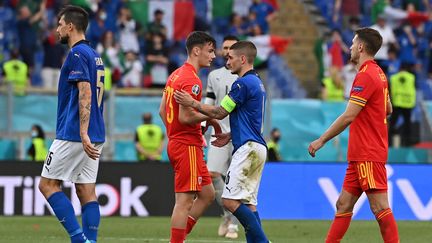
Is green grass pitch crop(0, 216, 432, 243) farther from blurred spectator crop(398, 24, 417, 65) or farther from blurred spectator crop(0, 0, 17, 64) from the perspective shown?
blurred spectator crop(398, 24, 417, 65)

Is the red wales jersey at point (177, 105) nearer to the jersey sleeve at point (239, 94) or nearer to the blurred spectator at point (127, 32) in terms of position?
the jersey sleeve at point (239, 94)

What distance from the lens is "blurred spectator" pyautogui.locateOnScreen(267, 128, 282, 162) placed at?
2172 cm

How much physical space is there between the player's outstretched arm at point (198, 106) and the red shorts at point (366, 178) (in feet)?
4.52

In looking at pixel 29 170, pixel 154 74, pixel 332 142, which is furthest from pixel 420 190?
pixel 154 74

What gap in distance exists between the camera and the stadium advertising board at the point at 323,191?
1877 centimetres

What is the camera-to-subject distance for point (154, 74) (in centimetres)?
2512

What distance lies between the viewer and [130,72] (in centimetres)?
2488

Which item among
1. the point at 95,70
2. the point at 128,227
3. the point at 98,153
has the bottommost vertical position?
the point at 128,227

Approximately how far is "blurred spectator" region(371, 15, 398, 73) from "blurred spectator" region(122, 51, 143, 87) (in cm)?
528

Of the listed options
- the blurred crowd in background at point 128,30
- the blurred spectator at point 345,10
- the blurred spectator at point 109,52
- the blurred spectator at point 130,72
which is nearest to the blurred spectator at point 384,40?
the blurred spectator at point 345,10

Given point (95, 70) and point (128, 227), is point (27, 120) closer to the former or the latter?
point (128, 227)

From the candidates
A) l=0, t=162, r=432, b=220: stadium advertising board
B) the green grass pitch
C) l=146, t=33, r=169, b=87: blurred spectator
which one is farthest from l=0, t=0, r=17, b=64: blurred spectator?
the green grass pitch

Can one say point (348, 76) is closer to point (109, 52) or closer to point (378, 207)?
point (109, 52)

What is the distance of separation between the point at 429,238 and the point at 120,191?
5.75 meters
